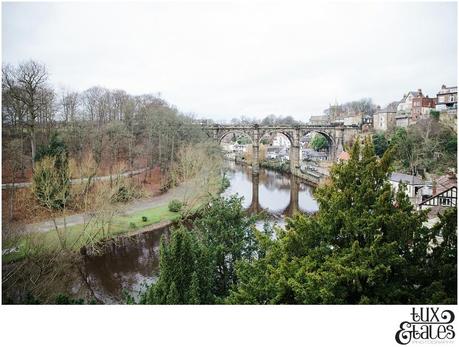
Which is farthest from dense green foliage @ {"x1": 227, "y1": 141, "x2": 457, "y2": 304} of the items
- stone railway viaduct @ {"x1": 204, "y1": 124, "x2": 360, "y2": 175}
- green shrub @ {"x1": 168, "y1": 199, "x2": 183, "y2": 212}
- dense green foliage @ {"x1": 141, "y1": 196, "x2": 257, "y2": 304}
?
stone railway viaduct @ {"x1": 204, "y1": 124, "x2": 360, "y2": 175}

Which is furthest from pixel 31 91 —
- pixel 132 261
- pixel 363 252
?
pixel 363 252

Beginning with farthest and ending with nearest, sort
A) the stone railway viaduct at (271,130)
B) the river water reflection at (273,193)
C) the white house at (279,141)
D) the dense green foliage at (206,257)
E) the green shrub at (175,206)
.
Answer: the white house at (279,141)
the stone railway viaduct at (271,130)
the river water reflection at (273,193)
the green shrub at (175,206)
the dense green foliage at (206,257)

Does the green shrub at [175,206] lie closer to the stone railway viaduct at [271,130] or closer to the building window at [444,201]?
the building window at [444,201]

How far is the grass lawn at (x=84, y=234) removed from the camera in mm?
5077

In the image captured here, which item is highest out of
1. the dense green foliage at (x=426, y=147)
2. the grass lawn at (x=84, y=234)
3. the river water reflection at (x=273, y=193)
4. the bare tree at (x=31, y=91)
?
the bare tree at (x=31, y=91)

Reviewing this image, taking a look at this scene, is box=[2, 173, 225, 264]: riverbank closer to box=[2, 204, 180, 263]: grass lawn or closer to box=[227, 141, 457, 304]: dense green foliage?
box=[2, 204, 180, 263]: grass lawn

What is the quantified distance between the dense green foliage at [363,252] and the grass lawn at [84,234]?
3.39 m

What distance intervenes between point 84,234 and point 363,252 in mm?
5585

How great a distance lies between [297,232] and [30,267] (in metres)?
3.67

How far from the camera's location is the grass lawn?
16.7 feet

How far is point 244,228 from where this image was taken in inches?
187

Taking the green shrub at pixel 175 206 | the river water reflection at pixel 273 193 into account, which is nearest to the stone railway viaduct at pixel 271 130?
the river water reflection at pixel 273 193

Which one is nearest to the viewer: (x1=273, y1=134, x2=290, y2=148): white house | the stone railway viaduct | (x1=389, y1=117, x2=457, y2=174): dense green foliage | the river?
(x1=389, y1=117, x2=457, y2=174): dense green foliage

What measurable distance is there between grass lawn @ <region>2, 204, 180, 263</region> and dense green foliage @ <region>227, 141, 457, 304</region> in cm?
339
